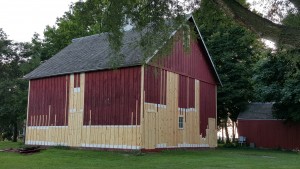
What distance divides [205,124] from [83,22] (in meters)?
17.3

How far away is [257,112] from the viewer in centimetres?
3509

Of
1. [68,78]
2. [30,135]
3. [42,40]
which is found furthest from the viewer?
[42,40]

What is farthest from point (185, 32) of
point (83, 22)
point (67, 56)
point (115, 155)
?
point (67, 56)

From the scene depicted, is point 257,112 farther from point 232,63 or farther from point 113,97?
point 113,97

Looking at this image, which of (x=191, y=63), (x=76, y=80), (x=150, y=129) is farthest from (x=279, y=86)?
(x=76, y=80)

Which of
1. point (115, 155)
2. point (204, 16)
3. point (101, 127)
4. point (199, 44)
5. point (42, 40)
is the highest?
point (42, 40)

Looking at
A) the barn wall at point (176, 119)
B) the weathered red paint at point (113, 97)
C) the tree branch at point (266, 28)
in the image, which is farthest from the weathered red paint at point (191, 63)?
the tree branch at point (266, 28)

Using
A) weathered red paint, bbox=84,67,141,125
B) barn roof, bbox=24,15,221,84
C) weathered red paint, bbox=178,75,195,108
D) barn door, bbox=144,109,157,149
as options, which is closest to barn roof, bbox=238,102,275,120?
barn roof, bbox=24,15,221,84

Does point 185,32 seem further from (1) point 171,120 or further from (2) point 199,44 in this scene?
(2) point 199,44

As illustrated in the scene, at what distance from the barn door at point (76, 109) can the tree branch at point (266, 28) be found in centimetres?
1652

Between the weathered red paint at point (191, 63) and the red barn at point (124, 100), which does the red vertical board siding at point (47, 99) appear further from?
the weathered red paint at point (191, 63)

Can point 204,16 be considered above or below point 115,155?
above

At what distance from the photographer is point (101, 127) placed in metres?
21.6

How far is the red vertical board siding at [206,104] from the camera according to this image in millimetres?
25808
